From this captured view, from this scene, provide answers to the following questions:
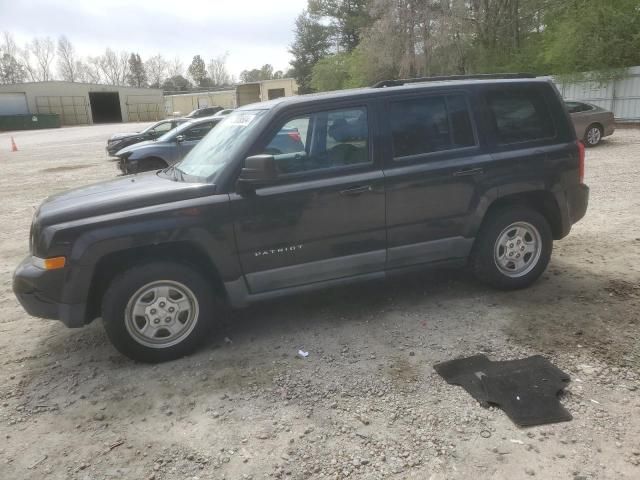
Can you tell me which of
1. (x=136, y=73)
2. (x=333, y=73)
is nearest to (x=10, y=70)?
(x=136, y=73)

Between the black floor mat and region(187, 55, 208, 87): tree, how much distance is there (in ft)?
416

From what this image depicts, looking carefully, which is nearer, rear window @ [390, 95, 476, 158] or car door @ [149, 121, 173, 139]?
rear window @ [390, 95, 476, 158]

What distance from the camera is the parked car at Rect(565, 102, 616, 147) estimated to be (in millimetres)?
14078

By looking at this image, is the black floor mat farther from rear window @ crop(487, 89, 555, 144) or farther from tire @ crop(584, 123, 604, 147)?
tire @ crop(584, 123, 604, 147)

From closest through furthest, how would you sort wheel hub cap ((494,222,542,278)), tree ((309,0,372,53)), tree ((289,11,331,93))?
wheel hub cap ((494,222,542,278))
tree ((309,0,372,53))
tree ((289,11,331,93))

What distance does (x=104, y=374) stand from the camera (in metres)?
3.66

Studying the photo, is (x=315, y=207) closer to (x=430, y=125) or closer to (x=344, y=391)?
(x=430, y=125)

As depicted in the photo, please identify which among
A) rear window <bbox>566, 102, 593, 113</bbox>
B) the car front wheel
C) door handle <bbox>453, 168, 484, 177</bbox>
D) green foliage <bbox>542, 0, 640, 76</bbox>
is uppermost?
green foliage <bbox>542, 0, 640, 76</bbox>

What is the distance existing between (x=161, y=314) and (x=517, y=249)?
10.6 ft

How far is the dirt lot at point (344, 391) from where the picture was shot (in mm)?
Answer: 2678

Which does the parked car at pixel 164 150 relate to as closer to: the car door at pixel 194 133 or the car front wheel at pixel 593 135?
the car door at pixel 194 133

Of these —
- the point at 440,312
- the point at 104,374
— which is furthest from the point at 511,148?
the point at 104,374

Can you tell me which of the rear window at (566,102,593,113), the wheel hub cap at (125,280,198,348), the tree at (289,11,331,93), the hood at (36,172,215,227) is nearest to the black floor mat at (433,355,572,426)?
the wheel hub cap at (125,280,198,348)

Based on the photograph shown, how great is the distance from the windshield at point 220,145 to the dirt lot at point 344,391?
4.61ft
